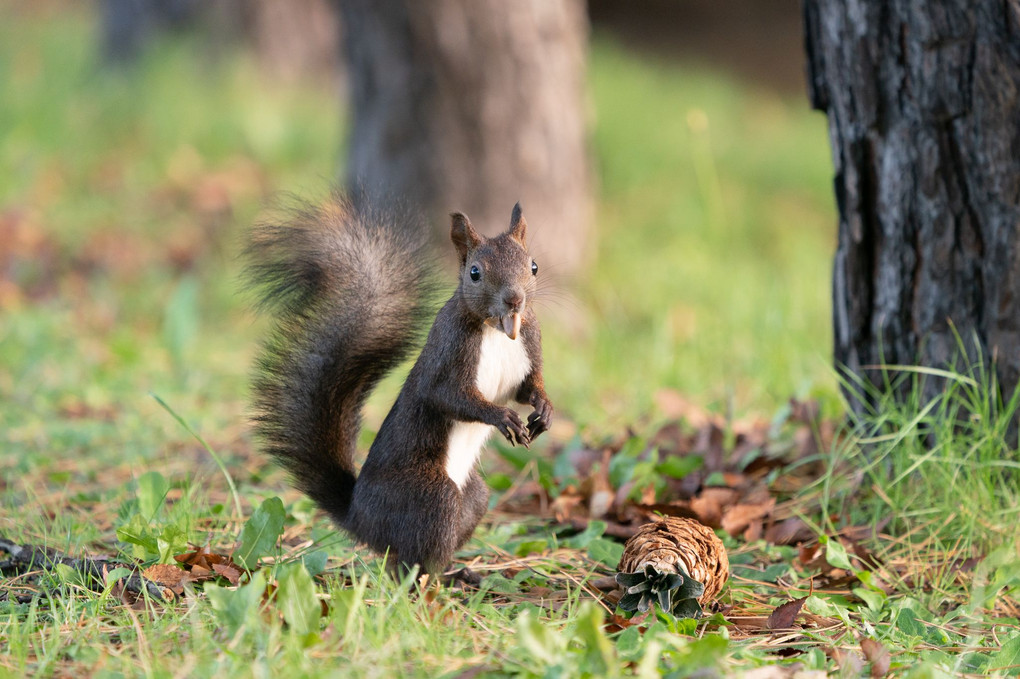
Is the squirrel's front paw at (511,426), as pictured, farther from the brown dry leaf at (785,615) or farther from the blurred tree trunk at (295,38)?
the blurred tree trunk at (295,38)

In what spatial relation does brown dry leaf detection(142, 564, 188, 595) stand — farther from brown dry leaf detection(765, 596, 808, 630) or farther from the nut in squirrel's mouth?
brown dry leaf detection(765, 596, 808, 630)

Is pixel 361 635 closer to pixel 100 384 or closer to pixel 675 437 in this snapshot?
pixel 675 437

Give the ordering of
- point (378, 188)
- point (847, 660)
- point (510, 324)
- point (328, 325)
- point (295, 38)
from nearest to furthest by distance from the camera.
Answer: point (847, 660), point (510, 324), point (328, 325), point (378, 188), point (295, 38)

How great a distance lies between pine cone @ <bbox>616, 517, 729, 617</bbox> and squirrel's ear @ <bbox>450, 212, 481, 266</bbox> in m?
0.62

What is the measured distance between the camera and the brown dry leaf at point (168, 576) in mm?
1823

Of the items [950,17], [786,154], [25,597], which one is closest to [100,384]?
[25,597]

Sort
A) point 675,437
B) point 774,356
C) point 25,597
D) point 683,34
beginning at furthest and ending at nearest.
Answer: point 683,34 < point 774,356 < point 675,437 < point 25,597

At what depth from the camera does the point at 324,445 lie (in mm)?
2037

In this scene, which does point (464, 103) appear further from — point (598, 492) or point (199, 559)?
point (199, 559)

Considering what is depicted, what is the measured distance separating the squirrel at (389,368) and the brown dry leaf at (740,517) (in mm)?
602

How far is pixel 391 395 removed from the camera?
3885 mm

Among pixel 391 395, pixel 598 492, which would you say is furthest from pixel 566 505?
pixel 391 395

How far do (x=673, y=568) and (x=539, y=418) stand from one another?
13.7 inches

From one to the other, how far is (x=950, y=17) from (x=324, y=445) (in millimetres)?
1608
